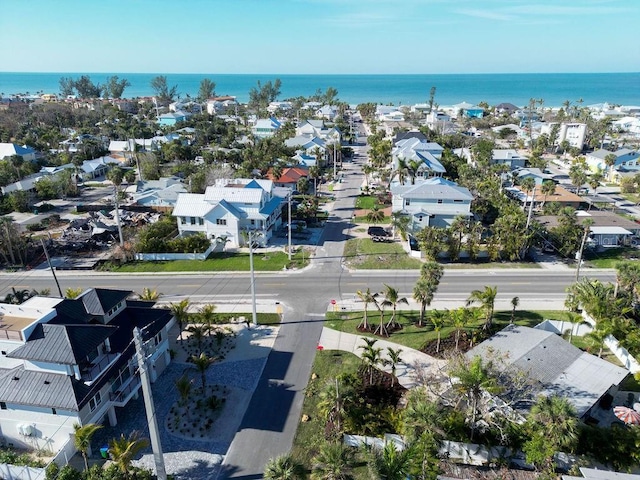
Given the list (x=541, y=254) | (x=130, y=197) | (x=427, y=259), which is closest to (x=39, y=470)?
(x=427, y=259)

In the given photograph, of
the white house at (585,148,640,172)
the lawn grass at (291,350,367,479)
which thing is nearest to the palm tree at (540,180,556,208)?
the white house at (585,148,640,172)

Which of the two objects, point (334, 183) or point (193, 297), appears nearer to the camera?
point (193, 297)

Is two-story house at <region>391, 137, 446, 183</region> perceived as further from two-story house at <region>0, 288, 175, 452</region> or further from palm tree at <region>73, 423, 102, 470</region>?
palm tree at <region>73, 423, 102, 470</region>

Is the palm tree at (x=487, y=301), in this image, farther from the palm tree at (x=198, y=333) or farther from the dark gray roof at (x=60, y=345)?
the dark gray roof at (x=60, y=345)

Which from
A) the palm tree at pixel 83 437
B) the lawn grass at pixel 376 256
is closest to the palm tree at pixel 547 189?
the lawn grass at pixel 376 256

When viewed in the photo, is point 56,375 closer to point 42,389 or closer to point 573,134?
point 42,389

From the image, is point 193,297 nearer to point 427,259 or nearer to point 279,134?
point 427,259

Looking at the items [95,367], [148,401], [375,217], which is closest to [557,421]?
[148,401]
